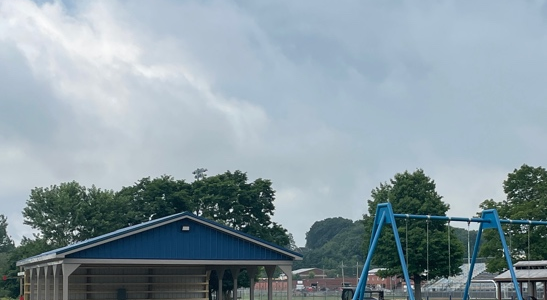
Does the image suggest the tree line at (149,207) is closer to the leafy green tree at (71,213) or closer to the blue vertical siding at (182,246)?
the leafy green tree at (71,213)

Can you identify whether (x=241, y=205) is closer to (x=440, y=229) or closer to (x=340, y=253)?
(x=440, y=229)

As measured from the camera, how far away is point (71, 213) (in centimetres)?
6266

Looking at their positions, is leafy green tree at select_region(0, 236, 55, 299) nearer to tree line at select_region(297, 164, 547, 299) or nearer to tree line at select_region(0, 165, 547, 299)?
tree line at select_region(0, 165, 547, 299)

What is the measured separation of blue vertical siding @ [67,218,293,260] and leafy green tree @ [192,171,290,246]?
26.6 m

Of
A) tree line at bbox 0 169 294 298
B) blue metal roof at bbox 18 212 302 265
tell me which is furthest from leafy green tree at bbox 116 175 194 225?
blue metal roof at bbox 18 212 302 265

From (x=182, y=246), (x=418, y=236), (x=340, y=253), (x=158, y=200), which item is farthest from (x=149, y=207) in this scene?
(x=340, y=253)

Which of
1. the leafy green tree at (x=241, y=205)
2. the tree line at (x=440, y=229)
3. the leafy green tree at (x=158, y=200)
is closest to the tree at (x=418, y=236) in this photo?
the tree line at (x=440, y=229)

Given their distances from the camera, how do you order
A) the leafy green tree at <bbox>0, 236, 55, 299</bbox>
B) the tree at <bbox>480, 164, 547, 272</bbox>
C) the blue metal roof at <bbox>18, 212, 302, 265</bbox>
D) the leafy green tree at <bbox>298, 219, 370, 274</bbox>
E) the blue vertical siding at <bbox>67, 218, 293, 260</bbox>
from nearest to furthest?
the blue metal roof at <bbox>18, 212, 302, 265</bbox> → the blue vertical siding at <bbox>67, 218, 293, 260</bbox> → the tree at <bbox>480, 164, 547, 272</bbox> → the leafy green tree at <bbox>0, 236, 55, 299</bbox> → the leafy green tree at <bbox>298, 219, 370, 274</bbox>

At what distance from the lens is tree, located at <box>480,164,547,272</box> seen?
49.1 meters

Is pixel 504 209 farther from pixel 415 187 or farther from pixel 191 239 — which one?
pixel 191 239

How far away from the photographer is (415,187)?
52.7 meters

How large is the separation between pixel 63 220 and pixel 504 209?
32.0 meters

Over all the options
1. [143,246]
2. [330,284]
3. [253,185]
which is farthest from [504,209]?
[330,284]

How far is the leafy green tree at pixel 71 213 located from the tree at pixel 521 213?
85.6 feet
